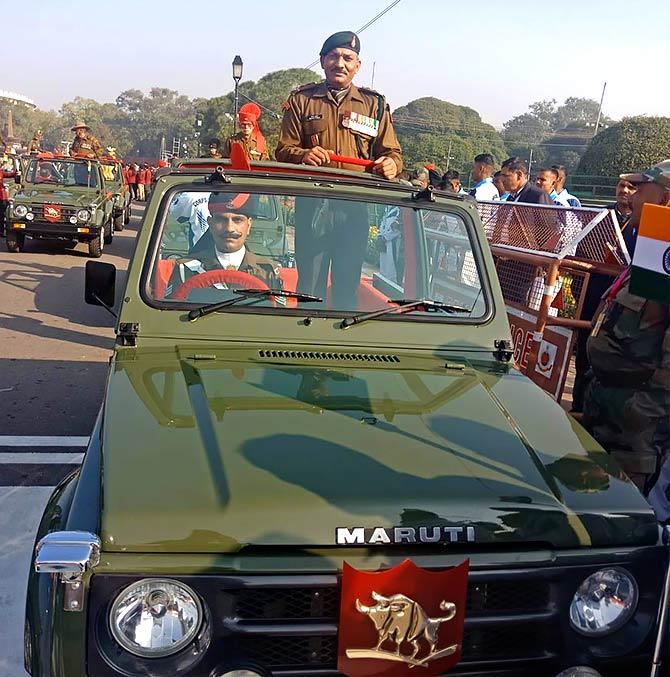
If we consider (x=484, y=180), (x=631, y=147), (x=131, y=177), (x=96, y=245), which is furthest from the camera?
(x=131, y=177)

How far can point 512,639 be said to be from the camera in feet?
6.57

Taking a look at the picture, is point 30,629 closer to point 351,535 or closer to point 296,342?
point 351,535

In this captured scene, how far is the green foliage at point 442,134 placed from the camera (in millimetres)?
42372

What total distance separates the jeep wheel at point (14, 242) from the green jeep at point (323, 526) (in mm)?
12796

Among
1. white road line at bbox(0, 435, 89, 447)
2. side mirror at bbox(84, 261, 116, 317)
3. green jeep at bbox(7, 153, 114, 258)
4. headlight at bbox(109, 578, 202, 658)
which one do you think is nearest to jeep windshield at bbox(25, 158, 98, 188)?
green jeep at bbox(7, 153, 114, 258)

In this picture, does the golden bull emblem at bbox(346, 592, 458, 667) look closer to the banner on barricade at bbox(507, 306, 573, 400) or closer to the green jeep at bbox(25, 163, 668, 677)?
the green jeep at bbox(25, 163, 668, 677)


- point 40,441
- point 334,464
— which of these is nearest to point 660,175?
point 334,464

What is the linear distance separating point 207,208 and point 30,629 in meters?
1.87

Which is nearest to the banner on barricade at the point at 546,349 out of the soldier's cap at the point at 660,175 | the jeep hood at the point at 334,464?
the soldier's cap at the point at 660,175

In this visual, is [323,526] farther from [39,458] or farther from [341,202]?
[39,458]

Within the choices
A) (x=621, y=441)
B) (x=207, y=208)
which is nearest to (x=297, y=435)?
(x=207, y=208)

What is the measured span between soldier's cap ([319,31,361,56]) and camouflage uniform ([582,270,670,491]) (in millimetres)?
2267

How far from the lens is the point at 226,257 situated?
10.9ft

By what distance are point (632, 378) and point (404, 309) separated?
1.24 m
